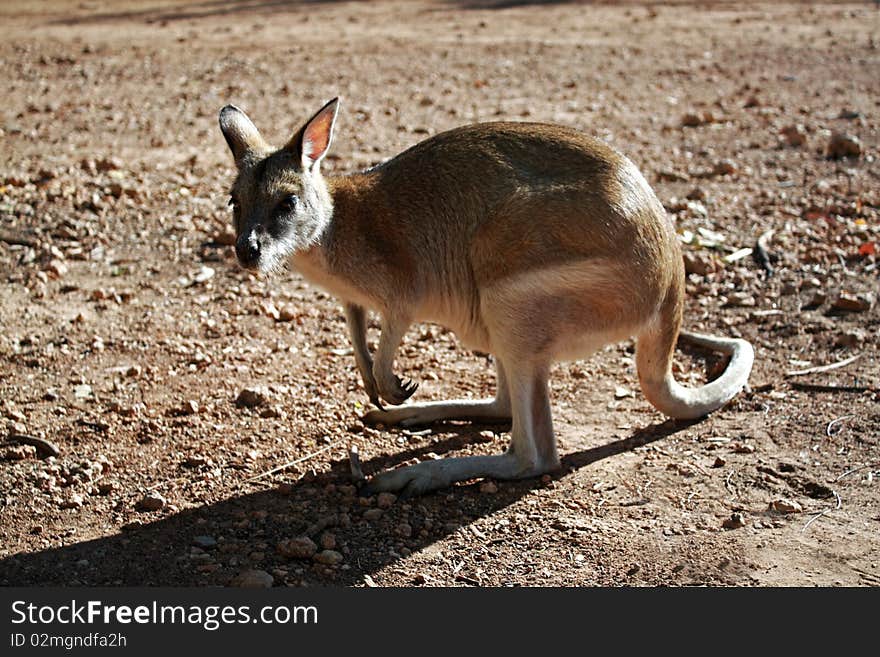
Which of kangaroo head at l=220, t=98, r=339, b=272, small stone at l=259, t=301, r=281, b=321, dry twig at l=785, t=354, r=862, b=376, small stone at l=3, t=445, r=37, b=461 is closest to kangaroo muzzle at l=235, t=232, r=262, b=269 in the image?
kangaroo head at l=220, t=98, r=339, b=272

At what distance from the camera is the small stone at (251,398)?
16.3ft

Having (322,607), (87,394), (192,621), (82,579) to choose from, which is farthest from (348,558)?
(87,394)

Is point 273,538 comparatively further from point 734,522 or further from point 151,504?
point 734,522

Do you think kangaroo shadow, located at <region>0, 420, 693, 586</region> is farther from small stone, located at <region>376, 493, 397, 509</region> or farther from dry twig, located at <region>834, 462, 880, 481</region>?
dry twig, located at <region>834, 462, 880, 481</region>

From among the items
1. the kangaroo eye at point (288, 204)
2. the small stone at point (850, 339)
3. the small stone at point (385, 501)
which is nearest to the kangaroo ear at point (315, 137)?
the kangaroo eye at point (288, 204)

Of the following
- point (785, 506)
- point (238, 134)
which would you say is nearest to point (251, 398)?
point (238, 134)

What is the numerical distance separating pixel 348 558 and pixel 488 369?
188 cm

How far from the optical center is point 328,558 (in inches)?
151

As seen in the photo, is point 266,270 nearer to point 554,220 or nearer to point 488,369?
point 554,220

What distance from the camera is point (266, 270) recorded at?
13.7ft

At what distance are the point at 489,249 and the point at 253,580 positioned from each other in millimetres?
1535

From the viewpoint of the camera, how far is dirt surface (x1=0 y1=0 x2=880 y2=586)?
3961mm

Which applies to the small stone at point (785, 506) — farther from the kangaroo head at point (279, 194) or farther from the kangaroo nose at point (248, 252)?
the kangaroo nose at point (248, 252)

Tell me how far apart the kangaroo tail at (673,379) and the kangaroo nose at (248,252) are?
5.12 ft
